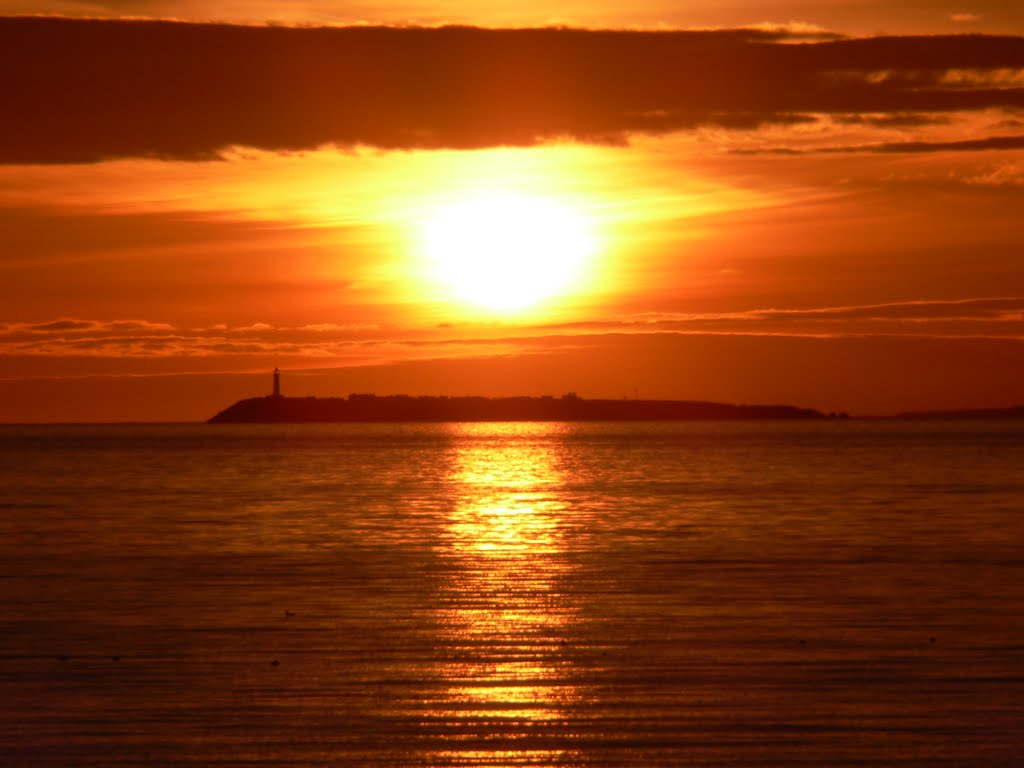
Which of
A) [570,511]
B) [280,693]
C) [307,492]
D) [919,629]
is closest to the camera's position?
[280,693]

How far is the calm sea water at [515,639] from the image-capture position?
59.9 feet

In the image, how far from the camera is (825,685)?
21.7 meters

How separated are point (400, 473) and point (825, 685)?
90.5 meters

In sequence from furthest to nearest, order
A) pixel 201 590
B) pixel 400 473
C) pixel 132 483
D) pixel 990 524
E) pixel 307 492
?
pixel 400 473 < pixel 132 483 < pixel 307 492 < pixel 990 524 < pixel 201 590

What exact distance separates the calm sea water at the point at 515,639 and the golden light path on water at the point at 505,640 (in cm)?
8

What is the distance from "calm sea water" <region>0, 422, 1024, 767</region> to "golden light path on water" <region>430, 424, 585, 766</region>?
0.27ft

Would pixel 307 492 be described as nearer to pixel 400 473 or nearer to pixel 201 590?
pixel 400 473

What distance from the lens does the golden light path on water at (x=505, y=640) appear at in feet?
60.4

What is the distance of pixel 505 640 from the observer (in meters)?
25.8

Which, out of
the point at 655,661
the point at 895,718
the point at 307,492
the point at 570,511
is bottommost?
the point at 895,718

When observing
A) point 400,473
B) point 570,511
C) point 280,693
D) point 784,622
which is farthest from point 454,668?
point 400,473

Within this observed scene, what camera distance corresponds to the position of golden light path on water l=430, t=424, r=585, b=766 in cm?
1841

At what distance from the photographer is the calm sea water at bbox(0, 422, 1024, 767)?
59.9ft

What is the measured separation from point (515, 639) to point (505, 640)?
7.5 inches
